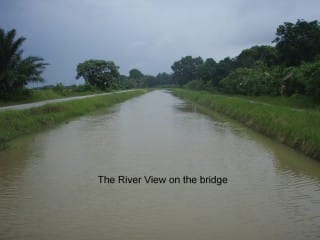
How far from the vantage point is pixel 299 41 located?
118 feet

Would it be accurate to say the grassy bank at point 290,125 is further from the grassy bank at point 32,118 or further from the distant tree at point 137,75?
the distant tree at point 137,75

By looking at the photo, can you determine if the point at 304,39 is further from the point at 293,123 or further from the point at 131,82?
the point at 131,82

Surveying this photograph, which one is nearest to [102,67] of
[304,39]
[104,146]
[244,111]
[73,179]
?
[304,39]

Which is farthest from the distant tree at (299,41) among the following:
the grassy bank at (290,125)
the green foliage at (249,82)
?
the grassy bank at (290,125)

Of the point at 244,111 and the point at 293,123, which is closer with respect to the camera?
the point at 293,123

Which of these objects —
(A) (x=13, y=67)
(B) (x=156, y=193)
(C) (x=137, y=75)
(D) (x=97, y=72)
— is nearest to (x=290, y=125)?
(B) (x=156, y=193)

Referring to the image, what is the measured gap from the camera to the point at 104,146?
14844mm

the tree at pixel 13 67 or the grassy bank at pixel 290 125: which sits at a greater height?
the tree at pixel 13 67

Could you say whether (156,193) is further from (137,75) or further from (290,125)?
(137,75)

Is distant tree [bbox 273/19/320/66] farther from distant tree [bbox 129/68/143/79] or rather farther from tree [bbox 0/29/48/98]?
distant tree [bbox 129/68/143/79]

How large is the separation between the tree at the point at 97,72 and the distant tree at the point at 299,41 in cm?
3655

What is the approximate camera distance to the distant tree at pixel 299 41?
3525 centimetres

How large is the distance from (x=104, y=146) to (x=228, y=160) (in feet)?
15.0

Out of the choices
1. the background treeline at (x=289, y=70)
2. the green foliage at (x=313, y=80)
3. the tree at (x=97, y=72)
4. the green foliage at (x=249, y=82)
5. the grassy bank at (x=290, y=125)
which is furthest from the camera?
the tree at (x=97, y=72)
